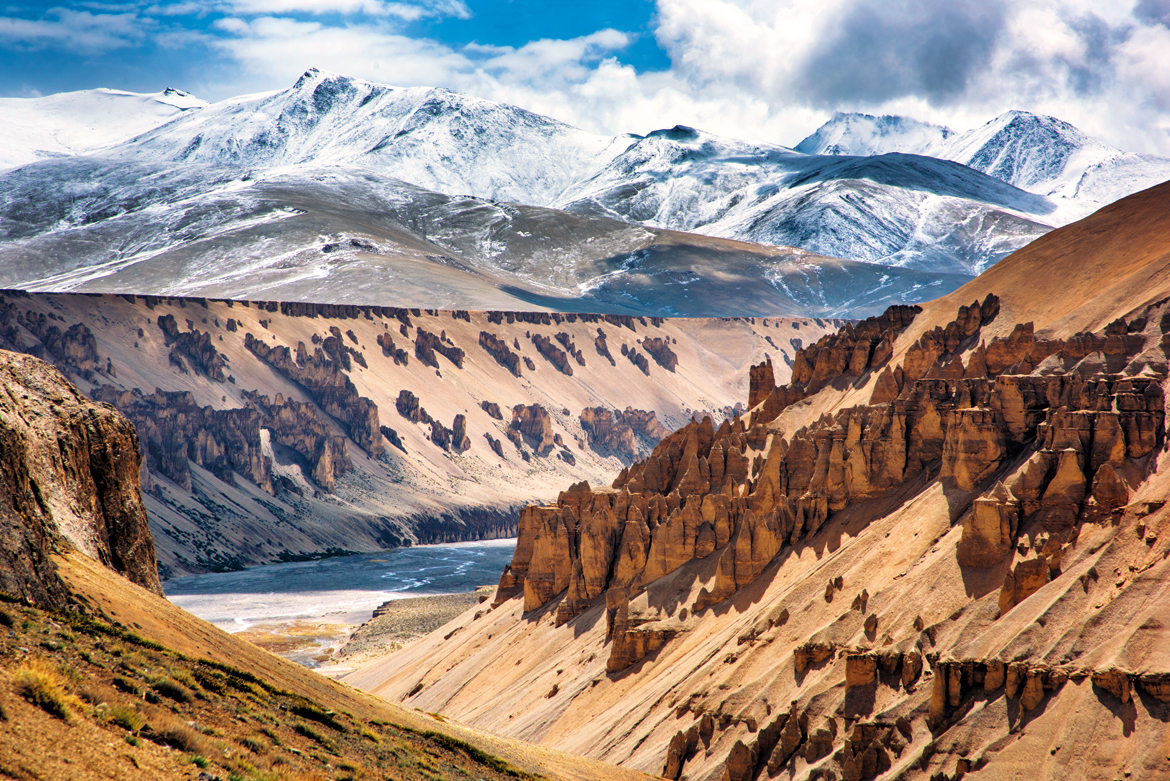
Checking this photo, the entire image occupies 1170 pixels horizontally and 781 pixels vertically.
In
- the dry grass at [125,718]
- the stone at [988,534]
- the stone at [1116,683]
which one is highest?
the dry grass at [125,718]

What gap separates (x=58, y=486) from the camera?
4053 centimetres

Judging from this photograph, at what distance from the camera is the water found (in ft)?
500

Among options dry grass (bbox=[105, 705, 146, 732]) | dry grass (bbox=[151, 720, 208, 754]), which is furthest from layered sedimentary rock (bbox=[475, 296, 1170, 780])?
dry grass (bbox=[105, 705, 146, 732])

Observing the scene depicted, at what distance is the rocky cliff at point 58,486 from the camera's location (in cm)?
3066

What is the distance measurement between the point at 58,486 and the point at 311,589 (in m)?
139

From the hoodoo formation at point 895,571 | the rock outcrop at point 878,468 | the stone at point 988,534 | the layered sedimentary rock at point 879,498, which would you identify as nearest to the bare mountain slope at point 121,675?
the hoodoo formation at point 895,571

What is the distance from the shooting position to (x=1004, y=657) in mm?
48500

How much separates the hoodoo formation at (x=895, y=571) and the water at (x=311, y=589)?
2232 inches

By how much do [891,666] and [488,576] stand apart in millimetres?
136553

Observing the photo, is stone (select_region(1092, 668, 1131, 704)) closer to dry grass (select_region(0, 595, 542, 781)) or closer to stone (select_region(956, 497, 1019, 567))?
stone (select_region(956, 497, 1019, 567))

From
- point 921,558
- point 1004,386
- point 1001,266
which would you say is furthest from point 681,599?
point 1001,266

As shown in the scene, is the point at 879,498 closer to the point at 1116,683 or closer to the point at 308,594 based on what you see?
the point at 1116,683

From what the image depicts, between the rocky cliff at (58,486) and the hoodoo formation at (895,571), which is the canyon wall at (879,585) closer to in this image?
the hoodoo formation at (895,571)

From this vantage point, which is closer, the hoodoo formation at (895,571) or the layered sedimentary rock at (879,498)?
the hoodoo formation at (895,571)
